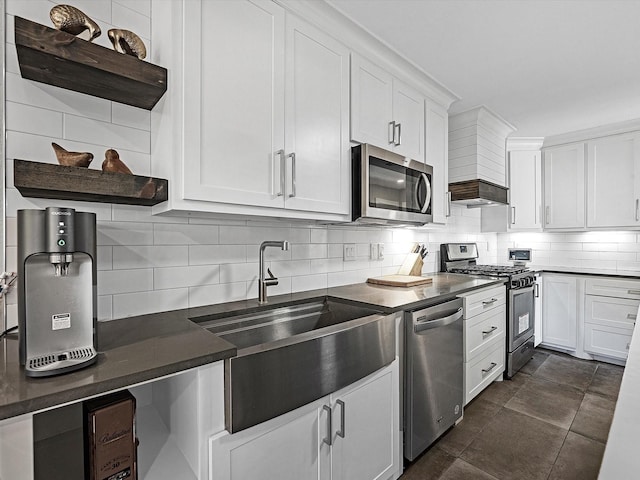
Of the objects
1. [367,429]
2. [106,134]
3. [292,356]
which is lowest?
[367,429]

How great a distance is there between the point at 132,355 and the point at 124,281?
54cm

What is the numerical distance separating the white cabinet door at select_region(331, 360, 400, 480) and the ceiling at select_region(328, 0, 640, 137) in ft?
6.04

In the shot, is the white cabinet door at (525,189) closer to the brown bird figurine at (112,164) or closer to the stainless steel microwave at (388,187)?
the stainless steel microwave at (388,187)

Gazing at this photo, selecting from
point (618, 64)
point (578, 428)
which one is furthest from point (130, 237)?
point (618, 64)

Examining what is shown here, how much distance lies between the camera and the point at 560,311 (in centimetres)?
365

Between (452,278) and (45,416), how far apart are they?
2.67m

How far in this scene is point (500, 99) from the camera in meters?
2.84

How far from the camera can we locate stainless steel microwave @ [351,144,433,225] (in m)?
1.92

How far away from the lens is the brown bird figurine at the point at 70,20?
106 centimetres

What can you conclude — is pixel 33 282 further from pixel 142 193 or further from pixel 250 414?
pixel 250 414

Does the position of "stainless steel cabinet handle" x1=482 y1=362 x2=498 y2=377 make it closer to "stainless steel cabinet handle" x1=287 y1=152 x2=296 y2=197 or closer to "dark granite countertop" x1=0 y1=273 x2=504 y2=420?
"dark granite countertop" x1=0 y1=273 x2=504 y2=420

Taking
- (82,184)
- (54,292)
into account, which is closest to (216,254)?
(82,184)

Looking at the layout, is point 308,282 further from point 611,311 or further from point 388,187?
point 611,311

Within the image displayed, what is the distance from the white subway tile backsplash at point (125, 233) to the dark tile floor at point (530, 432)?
71.0 inches
